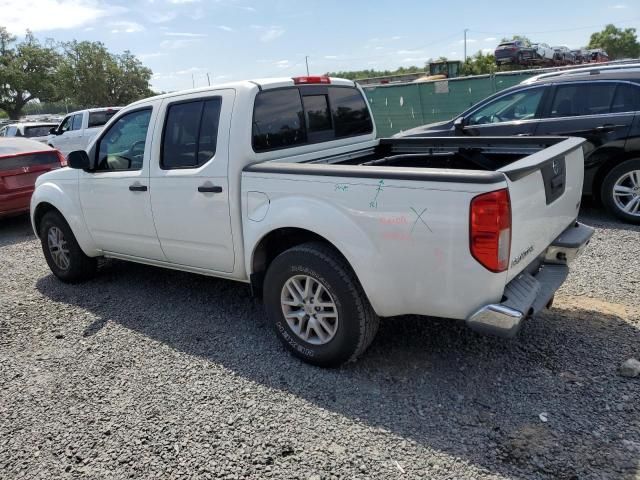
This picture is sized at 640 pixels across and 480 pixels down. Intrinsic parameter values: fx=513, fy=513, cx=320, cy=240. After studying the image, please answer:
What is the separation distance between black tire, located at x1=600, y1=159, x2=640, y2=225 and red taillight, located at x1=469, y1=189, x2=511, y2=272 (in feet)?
15.1

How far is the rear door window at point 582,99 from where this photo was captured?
6.51 meters

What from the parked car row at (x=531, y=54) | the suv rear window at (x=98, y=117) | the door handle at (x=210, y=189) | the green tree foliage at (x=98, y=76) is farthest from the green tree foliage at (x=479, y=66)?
the door handle at (x=210, y=189)

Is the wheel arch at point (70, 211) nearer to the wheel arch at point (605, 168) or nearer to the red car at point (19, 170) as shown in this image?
the red car at point (19, 170)

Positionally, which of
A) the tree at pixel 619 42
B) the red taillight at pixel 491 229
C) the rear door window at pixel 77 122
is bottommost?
the red taillight at pixel 491 229

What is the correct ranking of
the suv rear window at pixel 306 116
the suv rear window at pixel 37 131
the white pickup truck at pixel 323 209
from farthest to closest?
the suv rear window at pixel 37 131 → the suv rear window at pixel 306 116 → the white pickup truck at pixel 323 209

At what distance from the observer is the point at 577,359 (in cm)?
335

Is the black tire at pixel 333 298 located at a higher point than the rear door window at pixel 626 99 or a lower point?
lower

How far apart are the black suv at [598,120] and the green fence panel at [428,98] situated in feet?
23.6

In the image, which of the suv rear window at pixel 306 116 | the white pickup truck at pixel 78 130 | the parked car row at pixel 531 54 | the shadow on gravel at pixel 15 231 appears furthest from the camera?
the parked car row at pixel 531 54

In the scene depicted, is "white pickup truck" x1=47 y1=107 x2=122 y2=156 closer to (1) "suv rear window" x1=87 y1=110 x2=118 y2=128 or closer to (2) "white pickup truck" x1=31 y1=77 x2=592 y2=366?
(1) "suv rear window" x1=87 y1=110 x2=118 y2=128

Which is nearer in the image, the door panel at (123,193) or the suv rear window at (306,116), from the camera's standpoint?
the suv rear window at (306,116)

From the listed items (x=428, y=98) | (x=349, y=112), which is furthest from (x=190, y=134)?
(x=428, y=98)

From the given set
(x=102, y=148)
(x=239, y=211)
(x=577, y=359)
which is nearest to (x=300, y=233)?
(x=239, y=211)

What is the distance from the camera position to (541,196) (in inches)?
119
